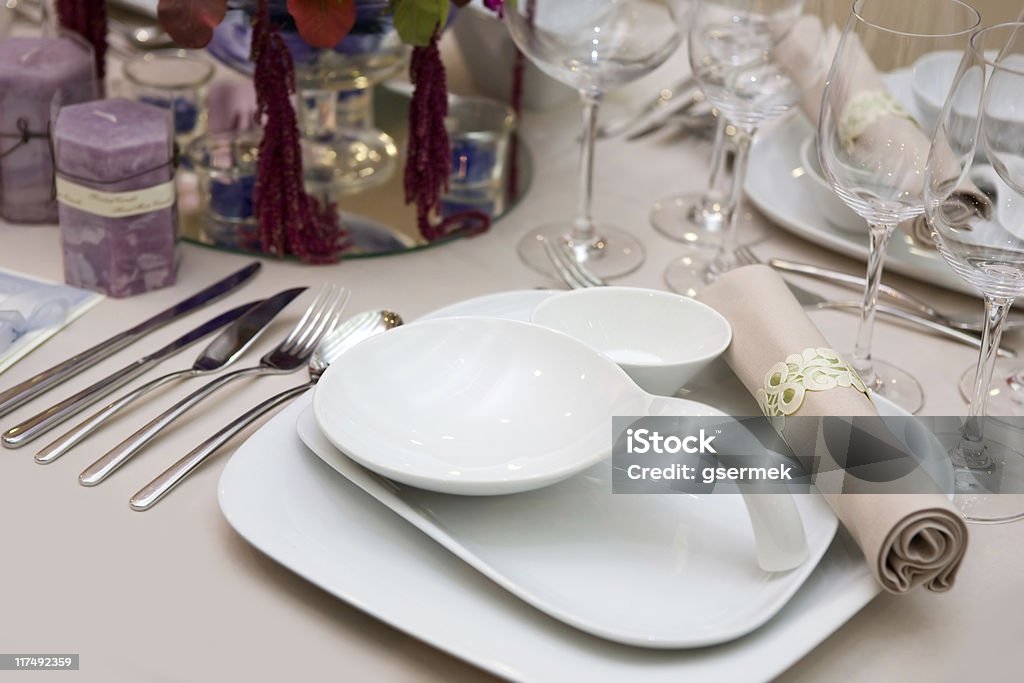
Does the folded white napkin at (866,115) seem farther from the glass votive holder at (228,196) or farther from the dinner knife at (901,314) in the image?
the glass votive holder at (228,196)

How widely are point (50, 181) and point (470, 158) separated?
1.24 ft

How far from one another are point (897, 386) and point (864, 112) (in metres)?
0.20

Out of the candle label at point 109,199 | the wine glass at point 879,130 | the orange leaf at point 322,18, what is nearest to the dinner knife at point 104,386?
the candle label at point 109,199

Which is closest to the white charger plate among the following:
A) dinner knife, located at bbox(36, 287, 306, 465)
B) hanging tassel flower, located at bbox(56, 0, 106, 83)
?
dinner knife, located at bbox(36, 287, 306, 465)

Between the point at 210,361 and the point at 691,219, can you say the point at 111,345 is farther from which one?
the point at 691,219

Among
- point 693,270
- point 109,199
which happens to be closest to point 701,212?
point 693,270

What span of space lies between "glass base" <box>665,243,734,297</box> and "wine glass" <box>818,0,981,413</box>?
169 millimetres

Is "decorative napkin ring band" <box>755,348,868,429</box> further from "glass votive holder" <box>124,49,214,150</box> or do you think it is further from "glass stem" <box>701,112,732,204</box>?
"glass votive holder" <box>124,49,214,150</box>

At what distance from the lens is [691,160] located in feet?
3.89

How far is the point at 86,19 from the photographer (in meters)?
1.03

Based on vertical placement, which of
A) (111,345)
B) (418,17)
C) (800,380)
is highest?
(418,17)

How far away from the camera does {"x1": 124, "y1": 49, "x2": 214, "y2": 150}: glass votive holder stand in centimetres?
112

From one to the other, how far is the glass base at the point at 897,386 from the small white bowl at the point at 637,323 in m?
0.15

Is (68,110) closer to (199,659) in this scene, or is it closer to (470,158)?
(470,158)
